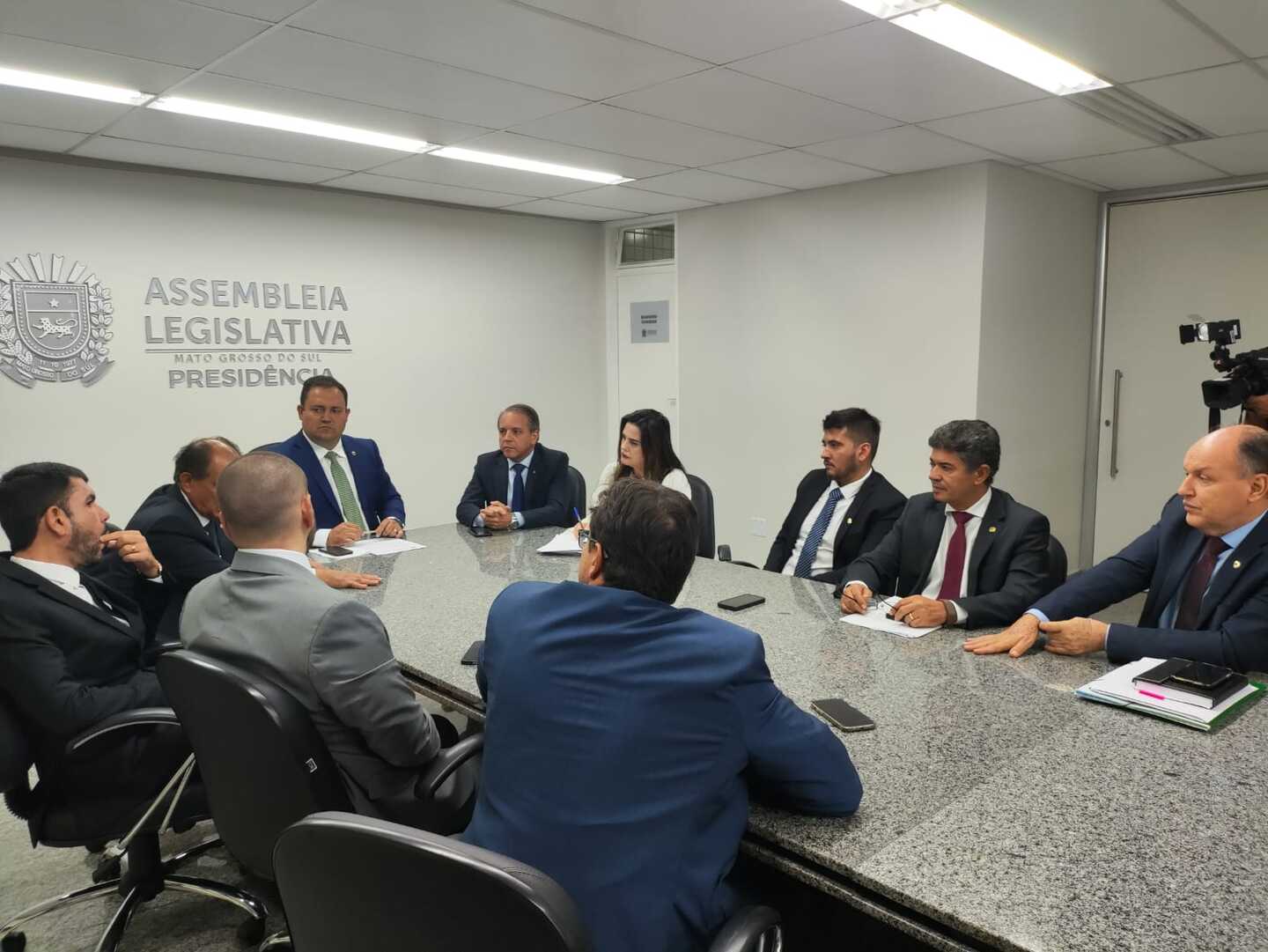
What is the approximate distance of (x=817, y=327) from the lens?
5.47 meters

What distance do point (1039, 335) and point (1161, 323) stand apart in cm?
90

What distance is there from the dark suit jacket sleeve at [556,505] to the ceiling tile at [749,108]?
5.48ft

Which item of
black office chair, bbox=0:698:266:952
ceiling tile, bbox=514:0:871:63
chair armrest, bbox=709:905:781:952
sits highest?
ceiling tile, bbox=514:0:871:63

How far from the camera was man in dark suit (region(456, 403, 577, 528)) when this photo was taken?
4020mm

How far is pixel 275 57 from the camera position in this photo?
114 inches

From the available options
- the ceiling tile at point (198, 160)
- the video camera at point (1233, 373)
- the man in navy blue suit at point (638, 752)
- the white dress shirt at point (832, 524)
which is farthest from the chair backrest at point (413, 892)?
the ceiling tile at point (198, 160)

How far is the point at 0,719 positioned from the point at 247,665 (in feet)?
2.32

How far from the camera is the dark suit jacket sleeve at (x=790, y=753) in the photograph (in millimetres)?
1287

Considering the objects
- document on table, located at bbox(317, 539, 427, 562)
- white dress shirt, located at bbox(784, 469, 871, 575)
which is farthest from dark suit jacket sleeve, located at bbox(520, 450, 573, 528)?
white dress shirt, located at bbox(784, 469, 871, 575)

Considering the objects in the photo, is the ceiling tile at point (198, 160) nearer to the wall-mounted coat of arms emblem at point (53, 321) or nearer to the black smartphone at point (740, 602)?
the wall-mounted coat of arms emblem at point (53, 321)

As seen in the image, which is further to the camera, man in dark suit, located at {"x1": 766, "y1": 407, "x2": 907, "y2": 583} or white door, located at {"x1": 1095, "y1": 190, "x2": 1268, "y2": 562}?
white door, located at {"x1": 1095, "y1": 190, "x2": 1268, "y2": 562}

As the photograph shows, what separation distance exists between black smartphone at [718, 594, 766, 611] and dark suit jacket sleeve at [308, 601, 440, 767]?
108 centimetres

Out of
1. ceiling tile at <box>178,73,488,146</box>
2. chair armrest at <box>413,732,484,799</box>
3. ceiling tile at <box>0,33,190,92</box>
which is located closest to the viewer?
chair armrest at <box>413,732,484,799</box>

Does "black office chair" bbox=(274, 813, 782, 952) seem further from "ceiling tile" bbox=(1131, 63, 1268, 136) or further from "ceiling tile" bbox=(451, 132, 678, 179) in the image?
"ceiling tile" bbox=(1131, 63, 1268, 136)
